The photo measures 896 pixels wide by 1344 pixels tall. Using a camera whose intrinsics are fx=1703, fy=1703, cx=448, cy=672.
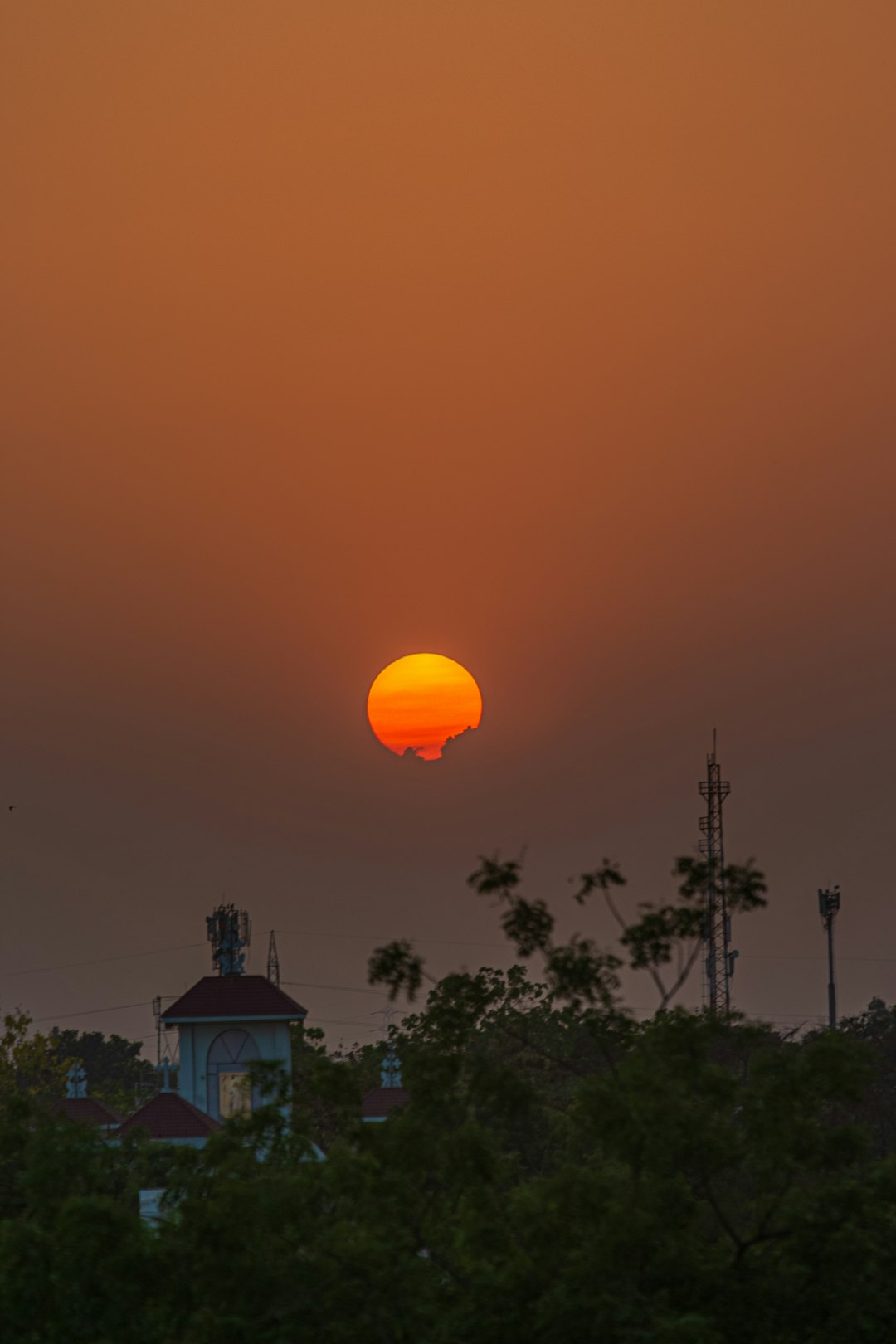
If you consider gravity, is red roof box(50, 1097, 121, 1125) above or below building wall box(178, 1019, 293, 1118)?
below

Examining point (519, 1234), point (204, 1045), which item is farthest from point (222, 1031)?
point (519, 1234)

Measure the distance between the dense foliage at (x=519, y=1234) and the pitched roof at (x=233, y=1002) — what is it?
4515 centimetres

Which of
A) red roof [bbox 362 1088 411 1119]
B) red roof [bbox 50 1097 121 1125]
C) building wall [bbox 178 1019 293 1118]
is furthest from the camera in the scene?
red roof [bbox 362 1088 411 1119]

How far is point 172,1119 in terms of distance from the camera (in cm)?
5850

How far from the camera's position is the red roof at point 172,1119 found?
57844mm

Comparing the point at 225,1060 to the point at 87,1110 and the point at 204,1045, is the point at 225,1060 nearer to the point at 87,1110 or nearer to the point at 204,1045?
the point at 204,1045

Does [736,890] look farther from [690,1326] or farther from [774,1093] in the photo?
[690,1326]

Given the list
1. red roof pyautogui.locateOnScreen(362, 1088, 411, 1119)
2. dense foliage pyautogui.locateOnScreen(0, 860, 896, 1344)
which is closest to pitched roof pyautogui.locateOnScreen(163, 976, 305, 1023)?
red roof pyautogui.locateOnScreen(362, 1088, 411, 1119)

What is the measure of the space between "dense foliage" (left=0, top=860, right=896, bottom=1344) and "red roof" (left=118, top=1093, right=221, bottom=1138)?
37.7m

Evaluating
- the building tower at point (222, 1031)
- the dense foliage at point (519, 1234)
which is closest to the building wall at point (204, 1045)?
the building tower at point (222, 1031)

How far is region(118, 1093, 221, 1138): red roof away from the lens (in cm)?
5784

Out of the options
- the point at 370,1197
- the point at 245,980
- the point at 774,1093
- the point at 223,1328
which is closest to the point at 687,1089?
the point at 774,1093

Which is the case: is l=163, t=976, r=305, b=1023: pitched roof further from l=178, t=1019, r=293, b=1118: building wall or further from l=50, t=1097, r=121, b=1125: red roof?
l=50, t=1097, r=121, b=1125: red roof

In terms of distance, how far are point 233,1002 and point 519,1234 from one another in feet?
156
